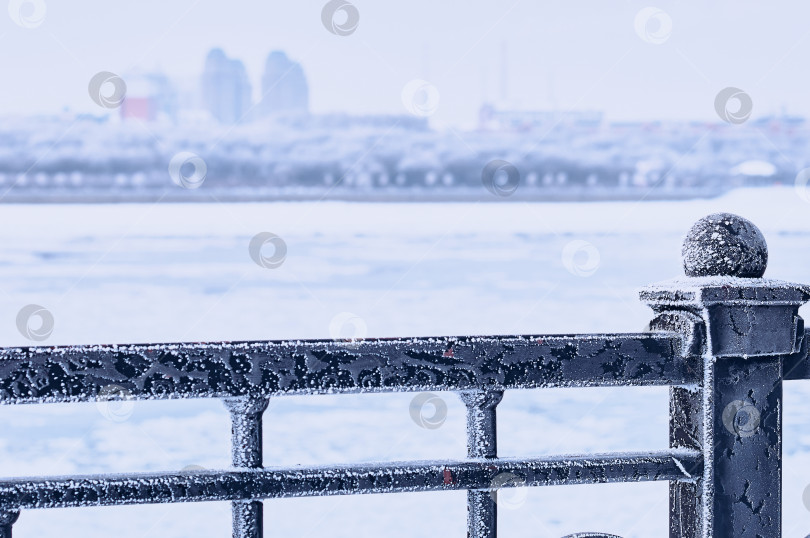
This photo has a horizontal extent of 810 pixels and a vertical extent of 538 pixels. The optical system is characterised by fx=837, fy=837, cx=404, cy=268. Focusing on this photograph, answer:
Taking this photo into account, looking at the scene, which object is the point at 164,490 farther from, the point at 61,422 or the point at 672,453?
the point at 61,422

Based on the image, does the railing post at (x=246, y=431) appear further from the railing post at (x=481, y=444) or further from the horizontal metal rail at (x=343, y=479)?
the railing post at (x=481, y=444)

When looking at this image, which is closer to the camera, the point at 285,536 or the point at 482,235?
the point at 285,536

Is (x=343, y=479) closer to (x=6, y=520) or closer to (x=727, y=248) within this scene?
(x=6, y=520)

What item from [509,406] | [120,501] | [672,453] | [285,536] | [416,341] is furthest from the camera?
[509,406]

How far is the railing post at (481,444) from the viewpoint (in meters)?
1.30

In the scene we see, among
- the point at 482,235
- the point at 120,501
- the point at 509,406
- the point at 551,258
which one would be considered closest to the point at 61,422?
the point at 509,406

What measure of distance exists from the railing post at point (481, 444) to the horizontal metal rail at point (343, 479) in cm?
3

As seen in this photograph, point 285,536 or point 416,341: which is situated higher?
point 416,341

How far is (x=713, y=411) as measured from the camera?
1422mm

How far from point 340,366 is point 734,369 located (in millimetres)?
691

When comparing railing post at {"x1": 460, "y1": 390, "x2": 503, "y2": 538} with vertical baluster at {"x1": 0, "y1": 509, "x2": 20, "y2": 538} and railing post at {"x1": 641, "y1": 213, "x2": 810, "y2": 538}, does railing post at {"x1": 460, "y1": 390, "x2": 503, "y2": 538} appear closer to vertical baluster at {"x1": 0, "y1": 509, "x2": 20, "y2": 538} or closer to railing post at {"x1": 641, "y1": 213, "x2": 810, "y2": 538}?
railing post at {"x1": 641, "y1": 213, "x2": 810, "y2": 538}

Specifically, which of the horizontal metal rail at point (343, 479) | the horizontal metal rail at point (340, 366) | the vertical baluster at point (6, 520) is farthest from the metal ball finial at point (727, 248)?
the vertical baluster at point (6, 520)

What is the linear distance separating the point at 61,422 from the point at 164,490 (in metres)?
9.30

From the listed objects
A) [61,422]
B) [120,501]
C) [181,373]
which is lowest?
[61,422]
